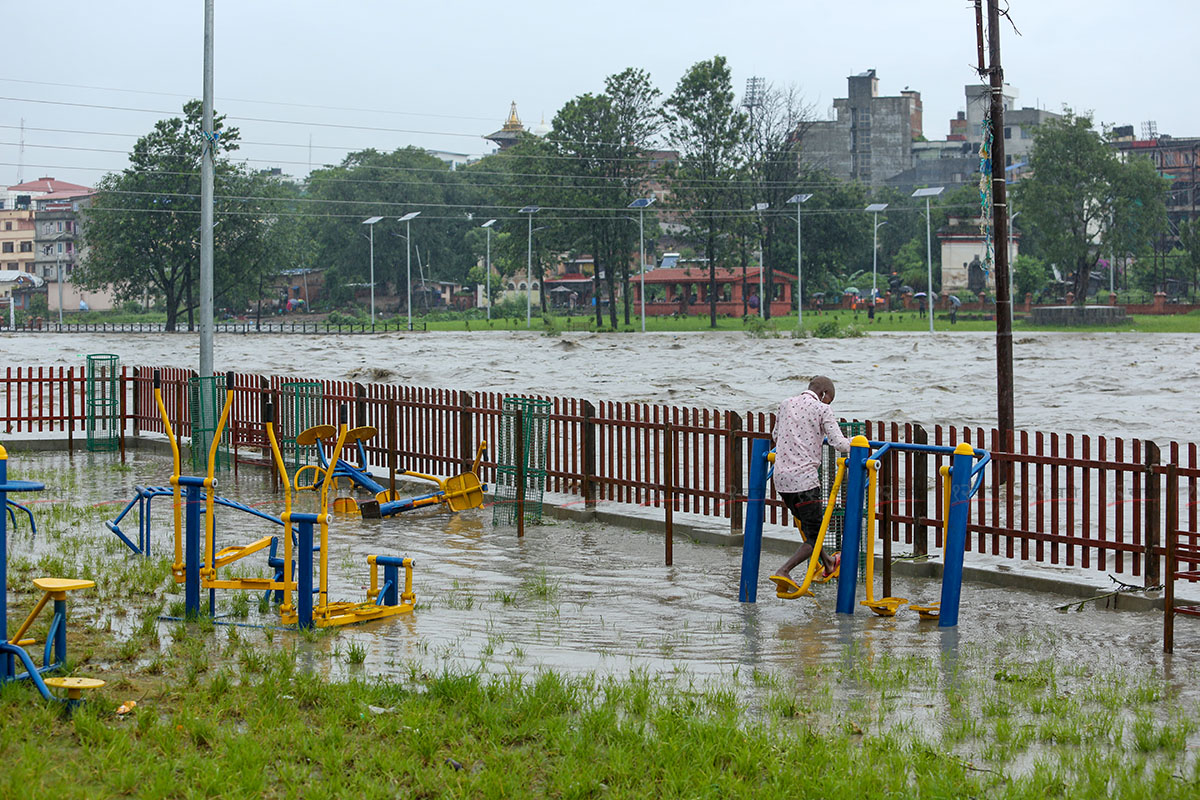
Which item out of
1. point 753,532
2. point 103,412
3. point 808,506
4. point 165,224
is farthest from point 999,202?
point 165,224

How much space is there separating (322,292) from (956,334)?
7734 cm

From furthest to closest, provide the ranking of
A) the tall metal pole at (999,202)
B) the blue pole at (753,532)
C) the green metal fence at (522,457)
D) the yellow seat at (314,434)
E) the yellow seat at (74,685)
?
1. the tall metal pole at (999,202)
2. the green metal fence at (522,457)
3. the blue pole at (753,532)
4. the yellow seat at (314,434)
5. the yellow seat at (74,685)

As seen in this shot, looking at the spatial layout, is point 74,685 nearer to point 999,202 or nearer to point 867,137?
point 999,202

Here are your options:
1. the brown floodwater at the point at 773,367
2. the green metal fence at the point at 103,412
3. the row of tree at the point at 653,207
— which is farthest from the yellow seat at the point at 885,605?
the row of tree at the point at 653,207

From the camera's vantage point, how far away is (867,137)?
14875cm

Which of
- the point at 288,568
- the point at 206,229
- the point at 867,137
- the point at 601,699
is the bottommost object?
the point at 601,699

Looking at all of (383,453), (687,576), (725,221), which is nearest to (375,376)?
(383,453)

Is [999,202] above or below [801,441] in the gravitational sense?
above

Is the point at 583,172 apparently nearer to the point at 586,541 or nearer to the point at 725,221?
the point at 725,221

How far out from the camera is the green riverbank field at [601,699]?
16.9 ft

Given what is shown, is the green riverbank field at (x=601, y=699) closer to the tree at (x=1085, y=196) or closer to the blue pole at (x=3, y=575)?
the blue pole at (x=3, y=575)

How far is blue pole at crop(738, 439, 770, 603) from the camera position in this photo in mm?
9406

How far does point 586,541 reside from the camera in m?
12.6

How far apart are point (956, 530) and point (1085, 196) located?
281ft
